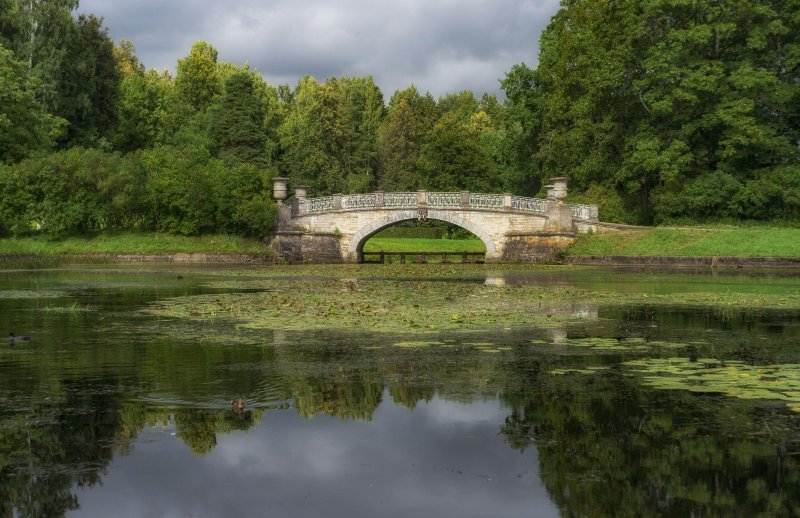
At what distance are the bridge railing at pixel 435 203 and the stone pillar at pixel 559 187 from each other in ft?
1.61

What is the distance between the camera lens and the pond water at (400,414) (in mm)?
5441

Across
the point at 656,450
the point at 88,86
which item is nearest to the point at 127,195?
the point at 88,86

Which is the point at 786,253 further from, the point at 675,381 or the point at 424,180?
the point at 424,180

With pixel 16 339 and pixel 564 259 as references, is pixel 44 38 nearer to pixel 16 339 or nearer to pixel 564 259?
pixel 564 259

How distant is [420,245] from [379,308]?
42752mm

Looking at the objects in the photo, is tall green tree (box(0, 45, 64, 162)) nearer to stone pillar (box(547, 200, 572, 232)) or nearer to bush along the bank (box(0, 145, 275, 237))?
bush along the bank (box(0, 145, 275, 237))

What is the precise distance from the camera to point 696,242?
3769 centimetres

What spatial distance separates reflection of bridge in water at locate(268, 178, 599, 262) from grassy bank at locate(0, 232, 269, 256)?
2020mm

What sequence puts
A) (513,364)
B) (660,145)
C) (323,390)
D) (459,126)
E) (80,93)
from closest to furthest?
(323,390)
(513,364)
(660,145)
(80,93)
(459,126)

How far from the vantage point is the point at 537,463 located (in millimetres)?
6066

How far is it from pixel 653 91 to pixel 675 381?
36.2 meters

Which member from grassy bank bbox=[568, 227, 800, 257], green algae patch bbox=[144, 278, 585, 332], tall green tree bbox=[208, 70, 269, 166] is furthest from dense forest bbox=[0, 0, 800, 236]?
green algae patch bbox=[144, 278, 585, 332]

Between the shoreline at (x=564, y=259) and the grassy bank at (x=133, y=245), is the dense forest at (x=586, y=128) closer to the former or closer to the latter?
the grassy bank at (x=133, y=245)

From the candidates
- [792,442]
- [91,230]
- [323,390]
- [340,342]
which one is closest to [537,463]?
[792,442]
